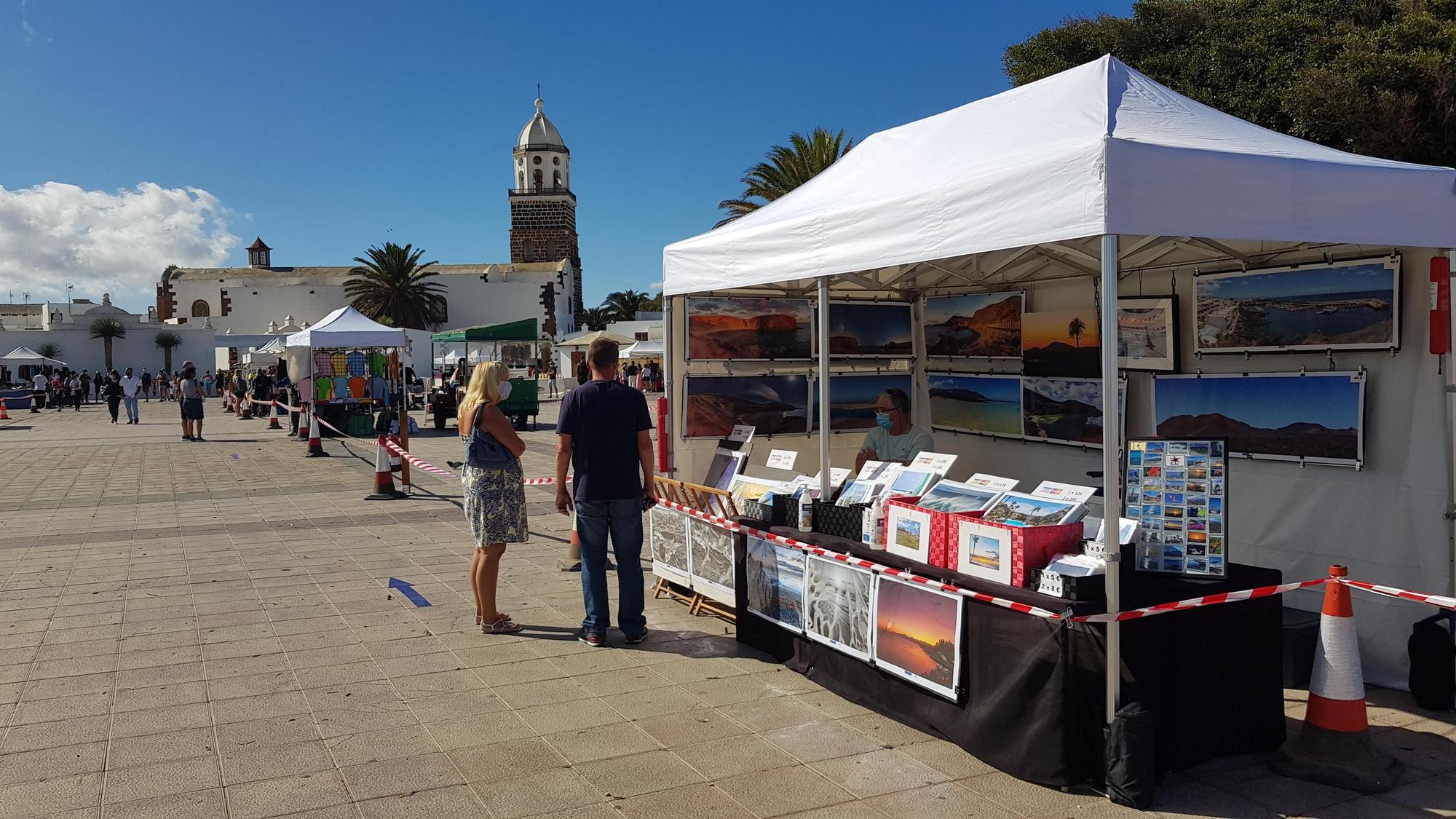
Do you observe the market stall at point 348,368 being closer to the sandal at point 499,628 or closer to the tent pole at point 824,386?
the sandal at point 499,628

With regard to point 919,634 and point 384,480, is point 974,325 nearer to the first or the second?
point 919,634

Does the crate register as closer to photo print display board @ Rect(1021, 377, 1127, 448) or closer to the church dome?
photo print display board @ Rect(1021, 377, 1127, 448)

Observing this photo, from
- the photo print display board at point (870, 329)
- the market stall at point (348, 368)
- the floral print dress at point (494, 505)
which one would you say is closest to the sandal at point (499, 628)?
the floral print dress at point (494, 505)

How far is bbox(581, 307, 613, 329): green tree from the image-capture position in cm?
9512

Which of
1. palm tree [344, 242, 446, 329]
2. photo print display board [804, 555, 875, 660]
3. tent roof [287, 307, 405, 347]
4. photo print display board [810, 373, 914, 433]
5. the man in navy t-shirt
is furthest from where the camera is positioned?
palm tree [344, 242, 446, 329]

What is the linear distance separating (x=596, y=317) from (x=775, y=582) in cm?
9466

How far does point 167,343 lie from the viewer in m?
66.5

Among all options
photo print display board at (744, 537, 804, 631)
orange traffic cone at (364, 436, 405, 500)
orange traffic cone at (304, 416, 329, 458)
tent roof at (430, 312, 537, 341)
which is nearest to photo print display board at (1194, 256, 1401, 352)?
photo print display board at (744, 537, 804, 631)

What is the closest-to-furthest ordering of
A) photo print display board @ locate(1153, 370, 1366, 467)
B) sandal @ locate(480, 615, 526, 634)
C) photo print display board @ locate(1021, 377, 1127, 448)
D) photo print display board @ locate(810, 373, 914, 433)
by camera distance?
photo print display board @ locate(1153, 370, 1366, 467), sandal @ locate(480, 615, 526, 634), photo print display board @ locate(1021, 377, 1127, 448), photo print display board @ locate(810, 373, 914, 433)

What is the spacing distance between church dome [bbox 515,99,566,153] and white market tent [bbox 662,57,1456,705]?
219 ft

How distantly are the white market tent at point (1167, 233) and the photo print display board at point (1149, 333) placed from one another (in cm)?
11

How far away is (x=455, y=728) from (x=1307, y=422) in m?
4.81

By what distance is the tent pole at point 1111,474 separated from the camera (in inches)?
142

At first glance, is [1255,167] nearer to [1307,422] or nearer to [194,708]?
[1307,422]
